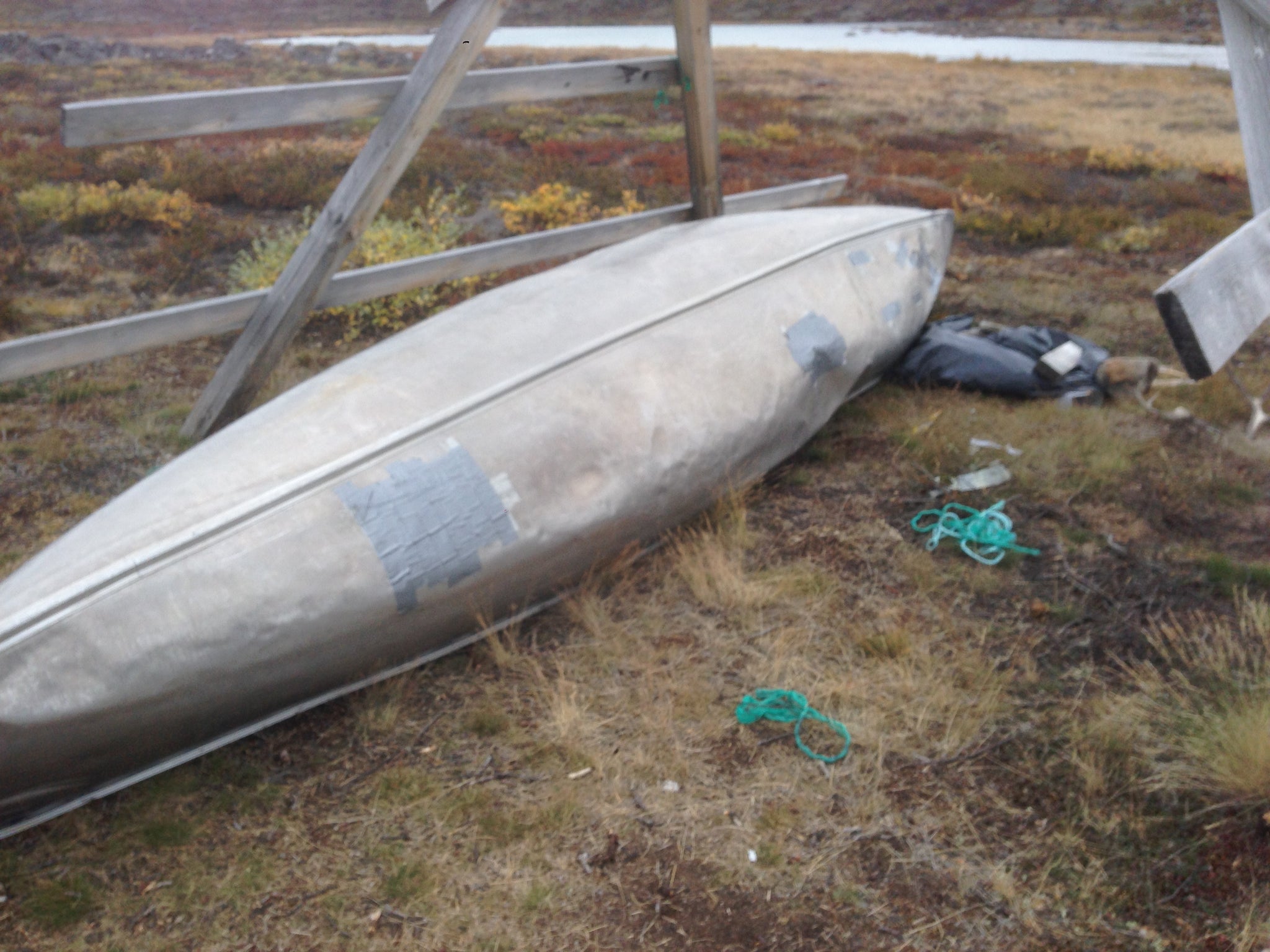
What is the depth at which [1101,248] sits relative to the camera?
7.75 meters

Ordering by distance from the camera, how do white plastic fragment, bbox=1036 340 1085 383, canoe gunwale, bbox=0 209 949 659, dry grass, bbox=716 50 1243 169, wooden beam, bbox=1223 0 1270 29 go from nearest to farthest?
wooden beam, bbox=1223 0 1270 29, canoe gunwale, bbox=0 209 949 659, white plastic fragment, bbox=1036 340 1085 383, dry grass, bbox=716 50 1243 169

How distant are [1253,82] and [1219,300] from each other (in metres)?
1.05

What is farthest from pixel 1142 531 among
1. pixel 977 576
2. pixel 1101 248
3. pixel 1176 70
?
pixel 1176 70

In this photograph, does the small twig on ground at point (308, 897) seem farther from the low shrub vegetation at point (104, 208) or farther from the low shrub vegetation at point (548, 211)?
the low shrub vegetation at point (104, 208)

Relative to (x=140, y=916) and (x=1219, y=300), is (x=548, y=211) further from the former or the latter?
(x=1219, y=300)

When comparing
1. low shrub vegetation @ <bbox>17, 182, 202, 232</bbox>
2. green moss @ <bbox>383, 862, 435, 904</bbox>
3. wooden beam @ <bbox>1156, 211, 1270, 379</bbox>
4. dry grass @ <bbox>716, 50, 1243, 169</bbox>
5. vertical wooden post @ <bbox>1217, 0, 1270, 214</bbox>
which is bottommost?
dry grass @ <bbox>716, 50, 1243, 169</bbox>

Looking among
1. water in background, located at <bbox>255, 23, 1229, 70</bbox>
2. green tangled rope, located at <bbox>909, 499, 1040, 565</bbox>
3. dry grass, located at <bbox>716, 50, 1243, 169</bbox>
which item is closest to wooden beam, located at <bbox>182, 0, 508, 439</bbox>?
green tangled rope, located at <bbox>909, 499, 1040, 565</bbox>

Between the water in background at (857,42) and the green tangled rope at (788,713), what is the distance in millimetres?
21723

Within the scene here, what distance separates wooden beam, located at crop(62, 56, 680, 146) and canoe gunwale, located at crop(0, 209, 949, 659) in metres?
1.26

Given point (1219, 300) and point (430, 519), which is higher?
point (1219, 300)

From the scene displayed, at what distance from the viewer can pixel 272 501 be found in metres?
2.56

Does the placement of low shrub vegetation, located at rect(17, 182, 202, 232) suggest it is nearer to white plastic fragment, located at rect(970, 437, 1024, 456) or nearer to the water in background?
white plastic fragment, located at rect(970, 437, 1024, 456)

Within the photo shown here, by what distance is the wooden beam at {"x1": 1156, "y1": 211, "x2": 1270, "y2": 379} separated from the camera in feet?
4.24

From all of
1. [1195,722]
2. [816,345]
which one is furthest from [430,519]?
[1195,722]
